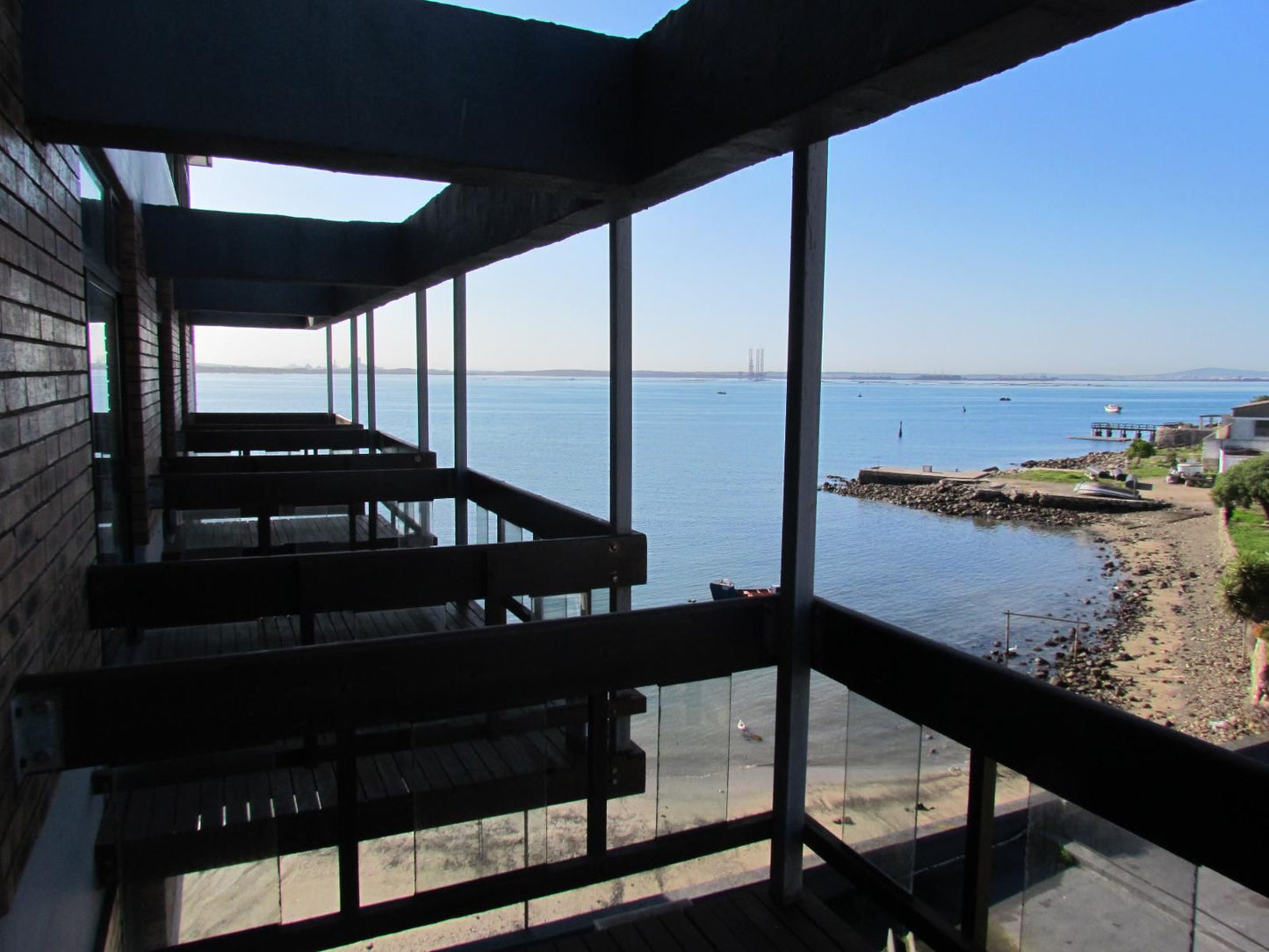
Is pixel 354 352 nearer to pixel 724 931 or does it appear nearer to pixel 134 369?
pixel 134 369

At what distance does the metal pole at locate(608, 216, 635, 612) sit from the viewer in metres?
3.90

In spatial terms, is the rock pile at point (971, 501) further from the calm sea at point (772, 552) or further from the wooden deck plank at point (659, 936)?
the wooden deck plank at point (659, 936)

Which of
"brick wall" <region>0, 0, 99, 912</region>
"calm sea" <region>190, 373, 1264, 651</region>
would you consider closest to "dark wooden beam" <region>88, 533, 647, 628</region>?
"brick wall" <region>0, 0, 99, 912</region>

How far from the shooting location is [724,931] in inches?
106

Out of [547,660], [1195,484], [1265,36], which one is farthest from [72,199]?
[1195,484]

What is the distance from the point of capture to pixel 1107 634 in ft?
82.5

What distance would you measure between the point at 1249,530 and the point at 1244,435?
16556mm

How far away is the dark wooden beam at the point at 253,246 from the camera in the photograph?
599 cm

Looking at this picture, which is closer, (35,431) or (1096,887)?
(1096,887)

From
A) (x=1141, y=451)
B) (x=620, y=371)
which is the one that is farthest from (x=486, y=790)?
(x=1141, y=451)

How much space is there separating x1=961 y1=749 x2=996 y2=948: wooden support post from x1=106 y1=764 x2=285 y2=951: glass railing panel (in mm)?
1798

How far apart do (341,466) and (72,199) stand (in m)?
4.34

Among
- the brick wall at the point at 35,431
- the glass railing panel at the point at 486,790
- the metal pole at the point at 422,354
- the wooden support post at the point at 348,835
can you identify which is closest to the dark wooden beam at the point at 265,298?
the metal pole at the point at 422,354

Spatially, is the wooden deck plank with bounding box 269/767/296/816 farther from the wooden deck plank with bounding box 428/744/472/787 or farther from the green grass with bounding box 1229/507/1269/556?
the green grass with bounding box 1229/507/1269/556
